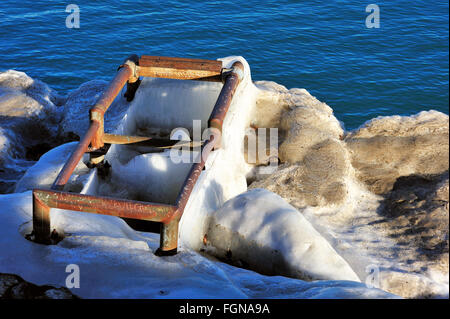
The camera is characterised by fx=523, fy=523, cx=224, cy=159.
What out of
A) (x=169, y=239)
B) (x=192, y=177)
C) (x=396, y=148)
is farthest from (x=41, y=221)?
(x=396, y=148)

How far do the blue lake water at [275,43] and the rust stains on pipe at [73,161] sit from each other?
5.21m

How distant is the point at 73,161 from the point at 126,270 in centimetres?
98

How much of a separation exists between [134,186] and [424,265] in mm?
2680

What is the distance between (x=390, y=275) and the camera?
165 inches

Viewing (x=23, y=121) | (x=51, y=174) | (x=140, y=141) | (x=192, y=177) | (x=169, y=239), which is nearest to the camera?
(x=169, y=239)

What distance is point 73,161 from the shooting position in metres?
4.04

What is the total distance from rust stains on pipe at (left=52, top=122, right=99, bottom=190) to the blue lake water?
521 cm

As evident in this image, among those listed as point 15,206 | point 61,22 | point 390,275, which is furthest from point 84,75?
point 390,275

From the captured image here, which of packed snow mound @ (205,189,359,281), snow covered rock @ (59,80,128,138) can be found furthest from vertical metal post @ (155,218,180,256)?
snow covered rock @ (59,80,128,138)

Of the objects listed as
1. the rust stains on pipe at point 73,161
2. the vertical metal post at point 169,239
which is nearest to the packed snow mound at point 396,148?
the vertical metal post at point 169,239

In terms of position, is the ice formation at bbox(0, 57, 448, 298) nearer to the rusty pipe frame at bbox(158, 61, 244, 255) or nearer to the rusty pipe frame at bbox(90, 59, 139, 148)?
the rusty pipe frame at bbox(158, 61, 244, 255)

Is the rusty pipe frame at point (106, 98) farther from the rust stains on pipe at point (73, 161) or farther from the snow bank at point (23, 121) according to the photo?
the snow bank at point (23, 121)

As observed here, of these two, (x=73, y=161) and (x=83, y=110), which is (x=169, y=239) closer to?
(x=73, y=161)

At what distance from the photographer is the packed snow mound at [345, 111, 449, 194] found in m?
5.31
